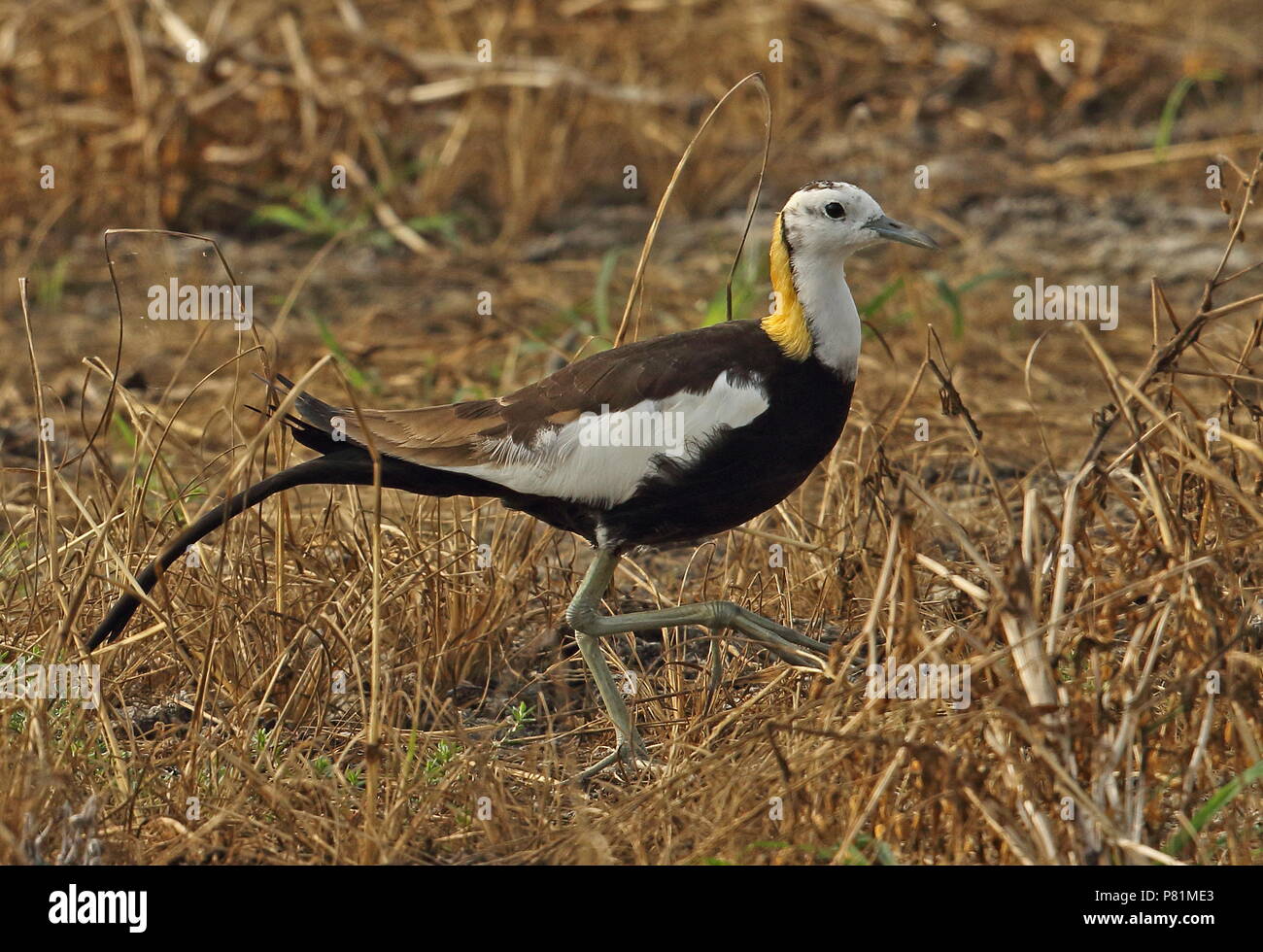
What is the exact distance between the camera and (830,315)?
12.4ft

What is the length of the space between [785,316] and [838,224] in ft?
0.87

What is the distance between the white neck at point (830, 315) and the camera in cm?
377

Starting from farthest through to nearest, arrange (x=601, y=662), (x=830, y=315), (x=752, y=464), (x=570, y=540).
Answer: (x=570, y=540)
(x=601, y=662)
(x=830, y=315)
(x=752, y=464)

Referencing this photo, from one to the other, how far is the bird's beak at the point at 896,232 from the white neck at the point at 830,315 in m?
0.14

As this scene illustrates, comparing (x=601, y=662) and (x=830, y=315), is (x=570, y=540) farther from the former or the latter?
(x=830, y=315)

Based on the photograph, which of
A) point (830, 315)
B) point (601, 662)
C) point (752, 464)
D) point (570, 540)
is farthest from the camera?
point (570, 540)

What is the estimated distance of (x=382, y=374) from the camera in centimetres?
699

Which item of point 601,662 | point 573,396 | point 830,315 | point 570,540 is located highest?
point 830,315

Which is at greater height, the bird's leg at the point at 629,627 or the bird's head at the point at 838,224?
the bird's head at the point at 838,224

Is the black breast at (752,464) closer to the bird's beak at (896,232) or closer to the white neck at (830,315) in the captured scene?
the white neck at (830,315)

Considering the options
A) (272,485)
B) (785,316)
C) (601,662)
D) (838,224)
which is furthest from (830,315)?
(272,485)

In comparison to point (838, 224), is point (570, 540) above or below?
below

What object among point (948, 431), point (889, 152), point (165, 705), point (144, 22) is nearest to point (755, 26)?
point (889, 152)

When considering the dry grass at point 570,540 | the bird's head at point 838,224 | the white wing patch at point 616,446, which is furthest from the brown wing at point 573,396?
the dry grass at point 570,540
